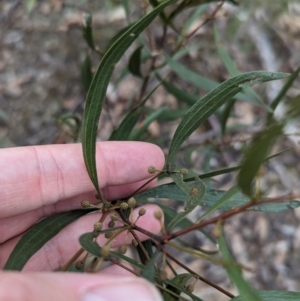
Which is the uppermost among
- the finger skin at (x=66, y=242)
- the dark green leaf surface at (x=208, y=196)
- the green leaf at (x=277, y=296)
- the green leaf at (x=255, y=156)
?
the green leaf at (x=255, y=156)

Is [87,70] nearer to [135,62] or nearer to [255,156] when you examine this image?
[135,62]

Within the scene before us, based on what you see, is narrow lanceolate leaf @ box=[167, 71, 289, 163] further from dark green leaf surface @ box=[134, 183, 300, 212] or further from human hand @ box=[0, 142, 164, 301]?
human hand @ box=[0, 142, 164, 301]

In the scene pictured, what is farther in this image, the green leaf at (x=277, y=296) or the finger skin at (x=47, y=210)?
the finger skin at (x=47, y=210)

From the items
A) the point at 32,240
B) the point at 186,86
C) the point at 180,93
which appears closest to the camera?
the point at 32,240

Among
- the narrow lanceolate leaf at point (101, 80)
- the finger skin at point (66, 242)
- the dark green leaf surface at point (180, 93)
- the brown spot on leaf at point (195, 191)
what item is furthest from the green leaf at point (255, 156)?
the dark green leaf surface at point (180, 93)

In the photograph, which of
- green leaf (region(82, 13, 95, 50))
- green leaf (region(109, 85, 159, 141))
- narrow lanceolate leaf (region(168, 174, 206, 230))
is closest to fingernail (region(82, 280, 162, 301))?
narrow lanceolate leaf (region(168, 174, 206, 230))

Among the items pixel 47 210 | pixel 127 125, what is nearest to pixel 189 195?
pixel 127 125

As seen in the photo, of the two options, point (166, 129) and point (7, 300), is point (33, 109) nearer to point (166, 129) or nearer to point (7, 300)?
point (166, 129)

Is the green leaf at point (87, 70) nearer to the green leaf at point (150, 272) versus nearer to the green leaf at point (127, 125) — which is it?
the green leaf at point (127, 125)

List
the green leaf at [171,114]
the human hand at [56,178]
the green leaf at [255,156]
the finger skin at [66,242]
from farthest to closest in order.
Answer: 1. the green leaf at [171,114]
2. the finger skin at [66,242]
3. the human hand at [56,178]
4. the green leaf at [255,156]
